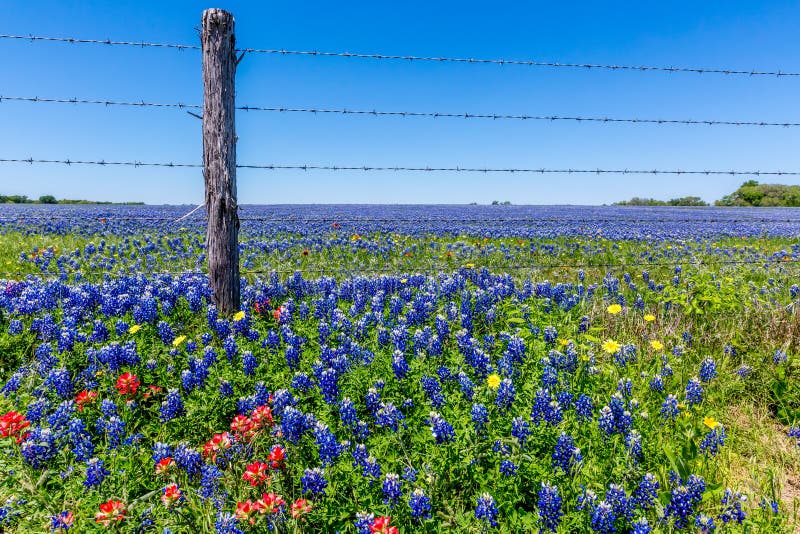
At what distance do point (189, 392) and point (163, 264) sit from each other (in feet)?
16.7

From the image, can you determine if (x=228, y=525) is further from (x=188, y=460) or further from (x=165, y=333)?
(x=165, y=333)

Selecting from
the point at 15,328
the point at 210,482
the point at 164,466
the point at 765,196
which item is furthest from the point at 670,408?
the point at 765,196

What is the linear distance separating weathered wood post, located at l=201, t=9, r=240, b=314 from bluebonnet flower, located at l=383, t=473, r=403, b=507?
289cm

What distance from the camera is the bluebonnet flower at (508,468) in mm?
2373

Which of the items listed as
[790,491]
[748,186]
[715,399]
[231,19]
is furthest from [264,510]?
[748,186]

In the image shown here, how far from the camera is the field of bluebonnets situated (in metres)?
2.30

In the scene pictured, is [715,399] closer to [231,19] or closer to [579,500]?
[579,500]

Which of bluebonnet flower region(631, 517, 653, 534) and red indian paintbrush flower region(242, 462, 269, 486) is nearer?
bluebonnet flower region(631, 517, 653, 534)

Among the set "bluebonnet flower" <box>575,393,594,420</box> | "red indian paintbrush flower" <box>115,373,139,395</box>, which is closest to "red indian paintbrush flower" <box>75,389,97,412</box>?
"red indian paintbrush flower" <box>115,373,139,395</box>

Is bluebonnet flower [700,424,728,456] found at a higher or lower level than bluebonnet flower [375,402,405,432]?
lower

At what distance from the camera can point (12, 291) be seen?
5055 millimetres

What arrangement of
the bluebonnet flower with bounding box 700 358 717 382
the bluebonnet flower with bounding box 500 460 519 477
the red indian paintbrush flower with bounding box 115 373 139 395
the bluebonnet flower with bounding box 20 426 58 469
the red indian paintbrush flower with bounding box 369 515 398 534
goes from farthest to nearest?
the bluebonnet flower with bounding box 700 358 717 382, the red indian paintbrush flower with bounding box 115 373 139 395, the bluebonnet flower with bounding box 20 426 58 469, the bluebonnet flower with bounding box 500 460 519 477, the red indian paintbrush flower with bounding box 369 515 398 534

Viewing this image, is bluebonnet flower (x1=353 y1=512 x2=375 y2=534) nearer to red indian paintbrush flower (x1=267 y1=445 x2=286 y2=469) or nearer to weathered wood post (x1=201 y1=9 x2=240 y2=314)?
red indian paintbrush flower (x1=267 y1=445 x2=286 y2=469)

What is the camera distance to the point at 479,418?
8.72 feet
